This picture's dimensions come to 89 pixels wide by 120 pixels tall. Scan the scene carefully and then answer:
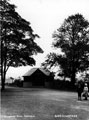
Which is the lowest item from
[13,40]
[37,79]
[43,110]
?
[43,110]

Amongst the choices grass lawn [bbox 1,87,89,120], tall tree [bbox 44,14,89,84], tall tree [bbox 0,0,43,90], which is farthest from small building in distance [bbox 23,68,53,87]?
grass lawn [bbox 1,87,89,120]

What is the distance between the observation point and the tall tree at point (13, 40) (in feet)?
140

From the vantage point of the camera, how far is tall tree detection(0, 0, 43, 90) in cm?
4266

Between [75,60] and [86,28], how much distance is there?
727 cm

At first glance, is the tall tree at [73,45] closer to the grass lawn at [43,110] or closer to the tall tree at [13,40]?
the tall tree at [13,40]

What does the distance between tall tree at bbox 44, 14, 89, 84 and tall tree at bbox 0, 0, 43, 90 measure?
11.0m

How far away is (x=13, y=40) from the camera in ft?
141

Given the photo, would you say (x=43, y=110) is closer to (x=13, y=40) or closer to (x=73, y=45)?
(x=13, y=40)

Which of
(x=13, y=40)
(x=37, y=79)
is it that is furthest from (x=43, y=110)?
(x=37, y=79)

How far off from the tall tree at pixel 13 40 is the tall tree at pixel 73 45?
11.0m

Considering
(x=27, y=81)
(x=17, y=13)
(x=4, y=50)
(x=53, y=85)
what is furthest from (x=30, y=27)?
(x=27, y=81)

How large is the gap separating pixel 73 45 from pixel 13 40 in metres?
16.2

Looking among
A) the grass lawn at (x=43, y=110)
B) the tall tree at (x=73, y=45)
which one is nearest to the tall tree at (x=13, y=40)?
the tall tree at (x=73, y=45)

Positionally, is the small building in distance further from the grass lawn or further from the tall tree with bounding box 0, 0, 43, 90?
the grass lawn
